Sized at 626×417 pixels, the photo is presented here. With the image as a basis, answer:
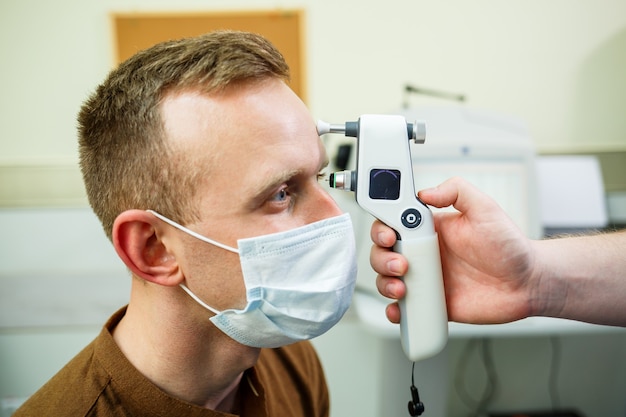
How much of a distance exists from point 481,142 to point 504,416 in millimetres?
1265

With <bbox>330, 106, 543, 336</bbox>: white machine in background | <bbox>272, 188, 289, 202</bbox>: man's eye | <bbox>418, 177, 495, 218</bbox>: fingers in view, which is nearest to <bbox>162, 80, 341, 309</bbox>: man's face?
<bbox>272, 188, 289, 202</bbox>: man's eye

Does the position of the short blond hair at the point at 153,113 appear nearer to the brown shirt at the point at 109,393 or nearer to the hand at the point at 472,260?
the brown shirt at the point at 109,393

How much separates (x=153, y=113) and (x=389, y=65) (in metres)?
1.13

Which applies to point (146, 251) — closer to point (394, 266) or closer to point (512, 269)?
point (394, 266)

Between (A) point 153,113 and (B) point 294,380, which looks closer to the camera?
(A) point 153,113

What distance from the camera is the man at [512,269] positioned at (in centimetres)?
80

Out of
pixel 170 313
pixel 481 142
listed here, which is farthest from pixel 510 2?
pixel 170 313

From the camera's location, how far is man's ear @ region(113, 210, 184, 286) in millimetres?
724

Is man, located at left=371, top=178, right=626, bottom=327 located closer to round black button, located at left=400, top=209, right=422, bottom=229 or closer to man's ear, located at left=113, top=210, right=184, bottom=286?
round black button, located at left=400, top=209, right=422, bottom=229

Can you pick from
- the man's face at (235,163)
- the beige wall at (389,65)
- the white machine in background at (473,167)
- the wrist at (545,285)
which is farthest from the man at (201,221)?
the beige wall at (389,65)

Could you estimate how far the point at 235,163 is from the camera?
2.28 ft

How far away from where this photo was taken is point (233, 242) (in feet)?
2.34

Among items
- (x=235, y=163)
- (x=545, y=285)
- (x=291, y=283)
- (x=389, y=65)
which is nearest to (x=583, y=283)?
(x=545, y=285)

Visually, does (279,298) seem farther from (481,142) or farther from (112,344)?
(481,142)
